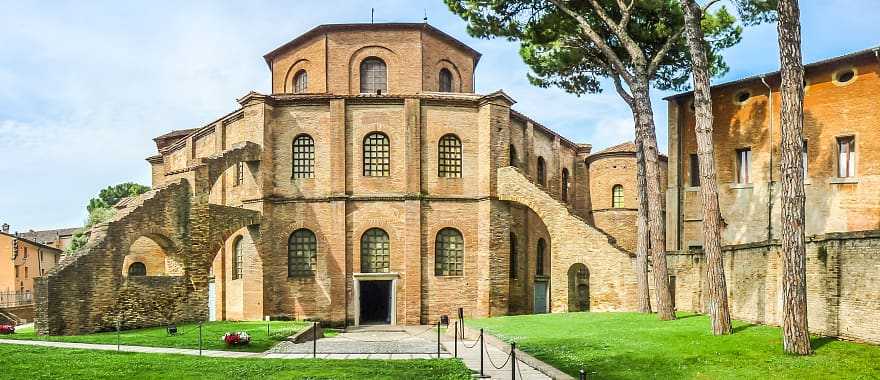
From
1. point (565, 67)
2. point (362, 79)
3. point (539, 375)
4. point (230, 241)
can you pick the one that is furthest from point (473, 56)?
point (539, 375)

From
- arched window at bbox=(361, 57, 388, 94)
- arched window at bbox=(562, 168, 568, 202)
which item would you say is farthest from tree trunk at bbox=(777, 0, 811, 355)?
arched window at bbox=(562, 168, 568, 202)

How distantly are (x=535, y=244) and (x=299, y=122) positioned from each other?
1164cm

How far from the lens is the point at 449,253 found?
1045 inches

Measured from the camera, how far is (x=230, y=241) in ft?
91.4

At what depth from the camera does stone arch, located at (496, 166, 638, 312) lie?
24.3 m

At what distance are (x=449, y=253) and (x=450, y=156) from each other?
13.0ft

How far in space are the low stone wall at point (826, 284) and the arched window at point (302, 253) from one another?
50.2ft

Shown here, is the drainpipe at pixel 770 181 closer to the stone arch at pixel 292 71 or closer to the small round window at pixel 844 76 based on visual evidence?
the small round window at pixel 844 76

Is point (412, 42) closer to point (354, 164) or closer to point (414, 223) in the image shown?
point (354, 164)

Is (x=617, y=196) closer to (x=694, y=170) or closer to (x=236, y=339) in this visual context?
(x=694, y=170)

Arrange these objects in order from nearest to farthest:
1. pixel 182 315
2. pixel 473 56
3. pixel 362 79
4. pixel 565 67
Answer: pixel 182 315 < pixel 565 67 < pixel 362 79 < pixel 473 56

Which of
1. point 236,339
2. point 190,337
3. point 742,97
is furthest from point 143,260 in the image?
point 742,97

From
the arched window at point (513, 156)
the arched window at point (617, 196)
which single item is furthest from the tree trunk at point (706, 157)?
the arched window at point (617, 196)

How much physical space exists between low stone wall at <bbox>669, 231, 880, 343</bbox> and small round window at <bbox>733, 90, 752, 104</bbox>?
27.4 ft
